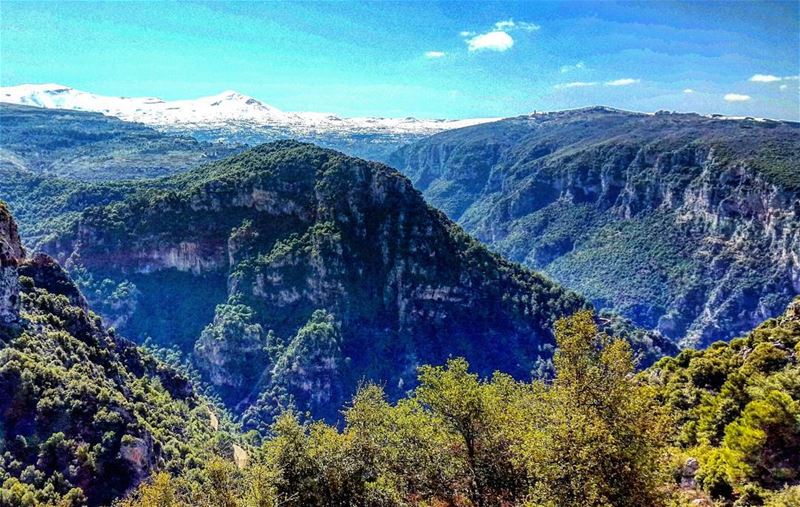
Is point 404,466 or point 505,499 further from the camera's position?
point 404,466

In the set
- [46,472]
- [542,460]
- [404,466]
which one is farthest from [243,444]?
[542,460]

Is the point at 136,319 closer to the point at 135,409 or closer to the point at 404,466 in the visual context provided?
the point at 135,409

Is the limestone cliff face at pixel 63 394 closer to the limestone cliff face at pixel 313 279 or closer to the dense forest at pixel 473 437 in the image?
the dense forest at pixel 473 437

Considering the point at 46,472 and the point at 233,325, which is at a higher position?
the point at 46,472

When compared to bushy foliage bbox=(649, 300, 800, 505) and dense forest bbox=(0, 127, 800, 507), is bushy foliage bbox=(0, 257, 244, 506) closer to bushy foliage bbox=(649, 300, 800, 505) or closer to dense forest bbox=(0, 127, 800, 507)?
dense forest bbox=(0, 127, 800, 507)

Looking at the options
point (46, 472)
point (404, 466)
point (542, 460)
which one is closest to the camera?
point (542, 460)

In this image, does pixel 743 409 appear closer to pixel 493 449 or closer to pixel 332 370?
pixel 493 449
